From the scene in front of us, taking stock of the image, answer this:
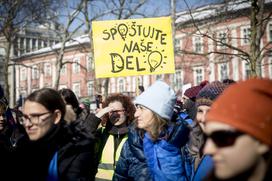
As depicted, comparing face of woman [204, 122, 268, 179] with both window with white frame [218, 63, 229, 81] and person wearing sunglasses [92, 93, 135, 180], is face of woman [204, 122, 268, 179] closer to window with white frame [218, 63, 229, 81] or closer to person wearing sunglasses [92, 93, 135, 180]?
person wearing sunglasses [92, 93, 135, 180]

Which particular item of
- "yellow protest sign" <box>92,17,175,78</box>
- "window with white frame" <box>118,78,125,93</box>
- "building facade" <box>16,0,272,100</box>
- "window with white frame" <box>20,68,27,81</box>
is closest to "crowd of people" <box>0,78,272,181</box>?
"yellow protest sign" <box>92,17,175,78</box>

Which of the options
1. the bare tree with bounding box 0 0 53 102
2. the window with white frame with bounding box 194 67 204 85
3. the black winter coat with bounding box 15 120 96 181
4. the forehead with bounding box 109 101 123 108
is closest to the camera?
the black winter coat with bounding box 15 120 96 181

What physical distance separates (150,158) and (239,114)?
5.16ft

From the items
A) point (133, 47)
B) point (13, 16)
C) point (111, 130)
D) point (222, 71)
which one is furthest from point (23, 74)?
point (111, 130)

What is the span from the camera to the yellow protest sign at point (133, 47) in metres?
5.81

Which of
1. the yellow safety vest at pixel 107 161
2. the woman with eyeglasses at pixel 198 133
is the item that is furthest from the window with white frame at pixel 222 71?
the woman with eyeglasses at pixel 198 133

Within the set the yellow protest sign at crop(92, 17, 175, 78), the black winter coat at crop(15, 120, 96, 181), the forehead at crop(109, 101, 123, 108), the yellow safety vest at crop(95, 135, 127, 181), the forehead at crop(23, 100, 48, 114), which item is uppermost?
the yellow protest sign at crop(92, 17, 175, 78)

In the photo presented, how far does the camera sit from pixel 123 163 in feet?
11.4

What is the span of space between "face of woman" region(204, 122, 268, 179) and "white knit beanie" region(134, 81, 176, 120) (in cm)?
160

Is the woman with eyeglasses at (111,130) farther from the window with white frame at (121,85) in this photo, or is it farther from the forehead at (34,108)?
the window with white frame at (121,85)

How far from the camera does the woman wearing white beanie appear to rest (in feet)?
10.3

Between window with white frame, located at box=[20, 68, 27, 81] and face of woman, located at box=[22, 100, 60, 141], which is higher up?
window with white frame, located at box=[20, 68, 27, 81]

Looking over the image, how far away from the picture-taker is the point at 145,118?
3.38 metres

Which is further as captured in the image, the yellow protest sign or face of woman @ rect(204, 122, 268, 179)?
the yellow protest sign
